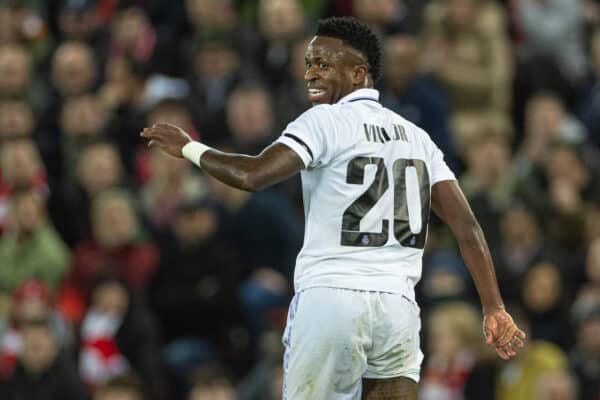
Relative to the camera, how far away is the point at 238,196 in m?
12.4

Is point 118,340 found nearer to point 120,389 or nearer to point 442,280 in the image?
point 120,389

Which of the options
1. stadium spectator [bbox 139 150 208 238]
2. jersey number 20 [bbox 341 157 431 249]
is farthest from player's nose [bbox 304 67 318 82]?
stadium spectator [bbox 139 150 208 238]

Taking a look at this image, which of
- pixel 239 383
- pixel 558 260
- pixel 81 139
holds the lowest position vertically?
pixel 239 383

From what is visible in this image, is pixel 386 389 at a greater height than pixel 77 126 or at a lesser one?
lesser

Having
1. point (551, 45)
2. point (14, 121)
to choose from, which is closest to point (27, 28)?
point (14, 121)

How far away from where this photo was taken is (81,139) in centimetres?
1311

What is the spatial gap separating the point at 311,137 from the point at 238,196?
642 centimetres

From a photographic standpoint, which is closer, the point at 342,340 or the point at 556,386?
the point at 342,340

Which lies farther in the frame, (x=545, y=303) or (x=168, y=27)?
(x=168, y=27)

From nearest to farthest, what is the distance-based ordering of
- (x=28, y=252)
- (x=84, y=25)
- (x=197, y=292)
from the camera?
(x=197, y=292), (x=28, y=252), (x=84, y=25)

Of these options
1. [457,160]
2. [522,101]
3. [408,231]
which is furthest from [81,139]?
[408,231]

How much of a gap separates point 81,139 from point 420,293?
3405mm

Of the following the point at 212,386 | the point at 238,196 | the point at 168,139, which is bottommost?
the point at 212,386

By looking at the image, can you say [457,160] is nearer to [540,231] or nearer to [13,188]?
[540,231]
